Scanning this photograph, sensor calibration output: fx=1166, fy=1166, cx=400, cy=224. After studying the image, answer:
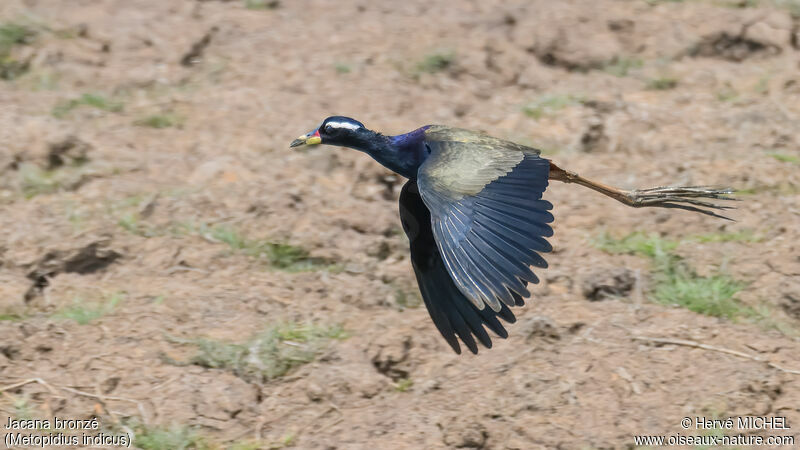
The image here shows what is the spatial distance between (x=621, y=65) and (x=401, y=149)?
124 inches

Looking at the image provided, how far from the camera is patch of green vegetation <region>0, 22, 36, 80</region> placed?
7730mm

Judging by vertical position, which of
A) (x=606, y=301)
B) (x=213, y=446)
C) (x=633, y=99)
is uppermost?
(x=633, y=99)

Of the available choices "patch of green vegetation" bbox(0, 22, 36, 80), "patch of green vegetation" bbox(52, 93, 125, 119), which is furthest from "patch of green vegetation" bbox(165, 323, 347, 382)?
"patch of green vegetation" bbox(0, 22, 36, 80)

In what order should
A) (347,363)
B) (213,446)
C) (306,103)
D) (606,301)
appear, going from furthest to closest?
1. (306,103)
2. (606,301)
3. (347,363)
4. (213,446)

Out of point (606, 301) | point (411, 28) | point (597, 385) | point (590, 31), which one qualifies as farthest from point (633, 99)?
point (597, 385)

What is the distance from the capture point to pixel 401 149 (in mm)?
5410

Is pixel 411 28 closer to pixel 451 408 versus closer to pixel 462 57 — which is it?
pixel 462 57

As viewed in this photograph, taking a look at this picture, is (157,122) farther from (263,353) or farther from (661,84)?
(661,84)

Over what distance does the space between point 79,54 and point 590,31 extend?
140 inches

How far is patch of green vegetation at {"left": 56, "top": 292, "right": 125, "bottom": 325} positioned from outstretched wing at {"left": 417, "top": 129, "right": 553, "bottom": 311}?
1757 millimetres

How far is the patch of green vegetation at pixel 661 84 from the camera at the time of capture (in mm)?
7773

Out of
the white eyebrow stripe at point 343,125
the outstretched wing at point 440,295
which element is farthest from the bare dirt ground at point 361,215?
the white eyebrow stripe at point 343,125

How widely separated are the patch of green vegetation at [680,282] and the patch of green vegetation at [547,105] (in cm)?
137

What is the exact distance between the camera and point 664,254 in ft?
20.0
